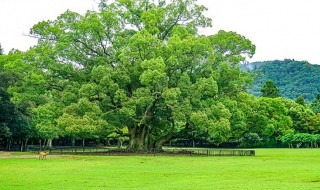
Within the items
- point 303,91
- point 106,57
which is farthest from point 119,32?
point 303,91

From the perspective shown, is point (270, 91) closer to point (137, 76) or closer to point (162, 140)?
point (162, 140)

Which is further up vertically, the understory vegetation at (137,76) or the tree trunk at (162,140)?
the understory vegetation at (137,76)

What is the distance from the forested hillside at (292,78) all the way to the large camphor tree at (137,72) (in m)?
90.3

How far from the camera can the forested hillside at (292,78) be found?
141750mm

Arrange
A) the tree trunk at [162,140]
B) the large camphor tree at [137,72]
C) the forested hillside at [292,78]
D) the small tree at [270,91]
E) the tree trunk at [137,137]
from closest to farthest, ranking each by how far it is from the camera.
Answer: the large camphor tree at [137,72] < the tree trunk at [137,137] < the tree trunk at [162,140] < the small tree at [270,91] < the forested hillside at [292,78]

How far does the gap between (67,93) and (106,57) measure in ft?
21.2

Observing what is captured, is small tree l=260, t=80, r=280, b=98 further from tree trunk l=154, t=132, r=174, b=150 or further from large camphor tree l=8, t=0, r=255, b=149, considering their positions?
tree trunk l=154, t=132, r=174, b=150

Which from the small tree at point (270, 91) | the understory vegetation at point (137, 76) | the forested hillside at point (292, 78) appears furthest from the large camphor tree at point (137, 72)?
the forested hillside at point (292, 78)

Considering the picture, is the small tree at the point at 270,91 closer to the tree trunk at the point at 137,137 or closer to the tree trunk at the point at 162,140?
the tree trunk at the point at 162,140

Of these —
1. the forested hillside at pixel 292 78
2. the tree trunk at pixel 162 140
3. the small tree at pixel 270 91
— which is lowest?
the tree trunk at pixel 162 140

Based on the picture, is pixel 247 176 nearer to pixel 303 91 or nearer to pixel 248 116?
pixel 248 116

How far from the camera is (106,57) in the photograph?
47.8 metres

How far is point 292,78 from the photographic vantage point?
151 meters

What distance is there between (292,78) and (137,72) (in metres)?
118
